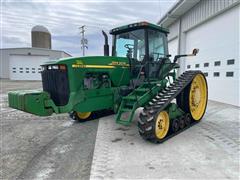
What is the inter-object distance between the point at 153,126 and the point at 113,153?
32.3 inches

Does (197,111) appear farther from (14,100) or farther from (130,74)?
(14,100)

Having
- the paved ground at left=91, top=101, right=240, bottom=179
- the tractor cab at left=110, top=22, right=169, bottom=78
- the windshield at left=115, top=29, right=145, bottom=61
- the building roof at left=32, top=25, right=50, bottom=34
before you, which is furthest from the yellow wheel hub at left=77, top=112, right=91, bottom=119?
the building roof at left=32, top=25, right=50, bottom=34

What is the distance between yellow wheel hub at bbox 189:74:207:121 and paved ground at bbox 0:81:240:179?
1.05 ft

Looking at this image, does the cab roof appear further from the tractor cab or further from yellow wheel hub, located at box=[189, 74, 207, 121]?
yellow wheel hub, located at box=[189, 74, 207, 121]

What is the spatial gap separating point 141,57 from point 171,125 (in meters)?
1.75

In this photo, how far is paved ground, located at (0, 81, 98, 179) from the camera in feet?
9.95

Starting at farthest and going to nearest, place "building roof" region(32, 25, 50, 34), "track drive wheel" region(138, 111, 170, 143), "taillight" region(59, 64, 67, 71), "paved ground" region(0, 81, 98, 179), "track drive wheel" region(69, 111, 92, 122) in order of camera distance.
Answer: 1. "building roof" region(32, 25, 50, 34)
2. "track drive wheel" region(69, 111, 92, 122)
3. "taillight" region(59, 64, 67, 71)
4. "track drive wheel" region(138, 111, 170, 143)
5. "paved ground" region(0, 81, 98, 179)

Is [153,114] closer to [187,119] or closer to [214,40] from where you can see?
[187,119]

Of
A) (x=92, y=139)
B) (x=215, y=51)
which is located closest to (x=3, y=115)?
(x=92, y=139)

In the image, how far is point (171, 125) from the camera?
443 centimetres

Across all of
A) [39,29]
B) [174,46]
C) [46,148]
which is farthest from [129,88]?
[39,29]

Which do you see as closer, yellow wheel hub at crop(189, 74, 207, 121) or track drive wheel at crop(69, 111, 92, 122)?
yellow wheel hub at crop(189, 74, 207, 121)

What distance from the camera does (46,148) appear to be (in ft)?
12.9

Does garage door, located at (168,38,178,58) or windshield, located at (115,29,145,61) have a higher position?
Result: garage door, located at (168,38,178,58)
